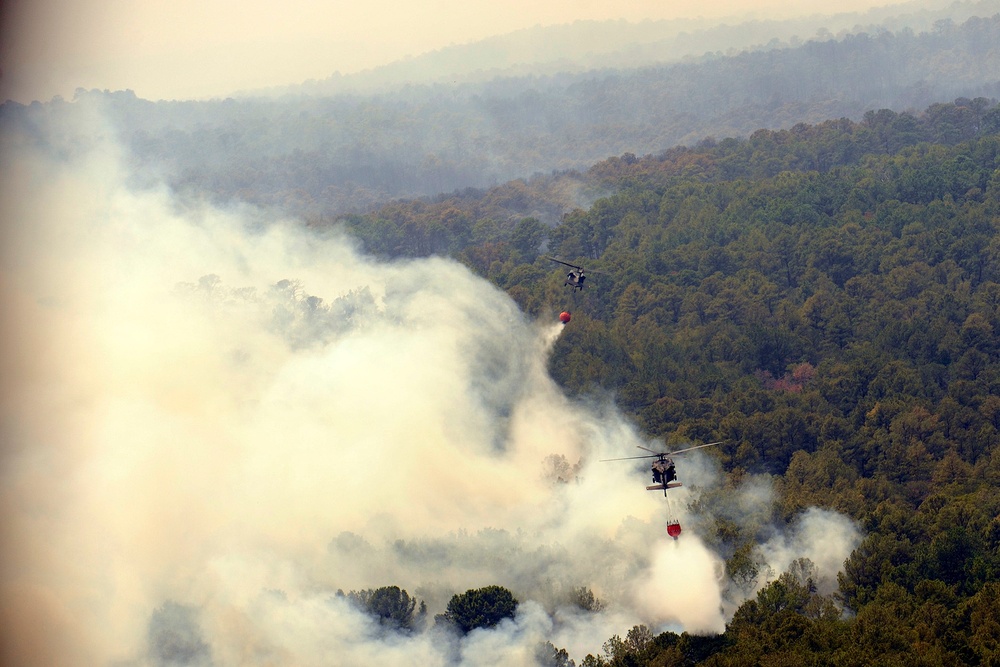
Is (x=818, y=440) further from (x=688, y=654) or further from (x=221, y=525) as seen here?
(x=221, y=525)

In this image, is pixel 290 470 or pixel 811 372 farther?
pixel 811 372

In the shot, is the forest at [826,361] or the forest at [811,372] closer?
the forest at [826,361]

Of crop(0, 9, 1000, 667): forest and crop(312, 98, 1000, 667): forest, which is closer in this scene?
crop(312, 98, 1000, 667): forest

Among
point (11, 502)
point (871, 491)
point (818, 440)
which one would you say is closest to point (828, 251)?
point (818, 440)

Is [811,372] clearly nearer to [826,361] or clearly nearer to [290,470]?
[826,361]

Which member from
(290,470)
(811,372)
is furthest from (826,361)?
(290,470)
